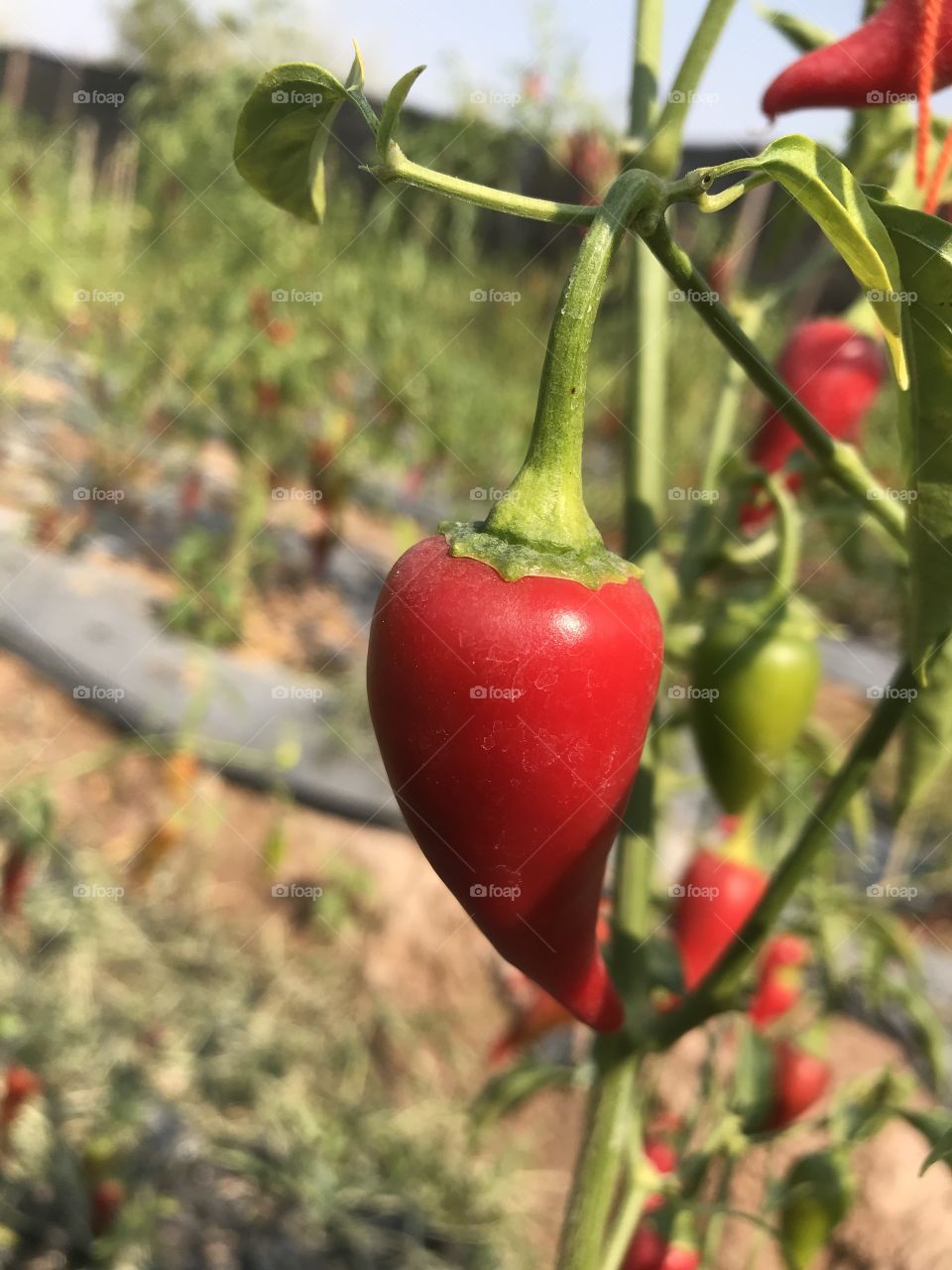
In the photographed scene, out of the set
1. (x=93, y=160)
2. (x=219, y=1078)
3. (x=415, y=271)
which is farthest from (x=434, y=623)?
(x=93, y=160)

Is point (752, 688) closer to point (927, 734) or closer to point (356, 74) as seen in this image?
point (927, 734)

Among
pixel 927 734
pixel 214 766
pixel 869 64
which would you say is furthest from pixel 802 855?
pixel 214 766

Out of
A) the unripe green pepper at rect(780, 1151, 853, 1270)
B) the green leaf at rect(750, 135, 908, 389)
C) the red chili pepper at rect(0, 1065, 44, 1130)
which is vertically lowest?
the red chili pepper at rect(0, 1065, 44, 1130)

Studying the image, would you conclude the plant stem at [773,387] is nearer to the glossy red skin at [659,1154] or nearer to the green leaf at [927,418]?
the green leaf at [927,418]

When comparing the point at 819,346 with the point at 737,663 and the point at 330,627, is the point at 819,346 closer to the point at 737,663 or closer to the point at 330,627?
the point at 737,663

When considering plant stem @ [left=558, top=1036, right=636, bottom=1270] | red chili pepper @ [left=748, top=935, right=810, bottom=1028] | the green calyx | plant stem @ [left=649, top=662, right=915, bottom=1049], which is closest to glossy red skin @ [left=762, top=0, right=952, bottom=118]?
the green calyx

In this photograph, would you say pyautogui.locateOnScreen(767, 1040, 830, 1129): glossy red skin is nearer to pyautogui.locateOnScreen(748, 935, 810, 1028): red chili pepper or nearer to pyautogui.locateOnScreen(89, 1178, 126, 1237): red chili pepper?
pyautogui.locateOnScreen(748, 935, 810, 1028): red chili pepper

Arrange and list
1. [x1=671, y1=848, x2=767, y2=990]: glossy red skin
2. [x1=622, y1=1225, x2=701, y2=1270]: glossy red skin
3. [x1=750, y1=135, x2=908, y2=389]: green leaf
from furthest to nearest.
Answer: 1. [x1=671, y1=848, x2=767, y2=990]: glossy red skin
2. [x1=622, y1=1225, x2=701, y2=1270]: glossy red skin
3. [x1=750, y1=135, x2=908, y2=389]: green leaf
